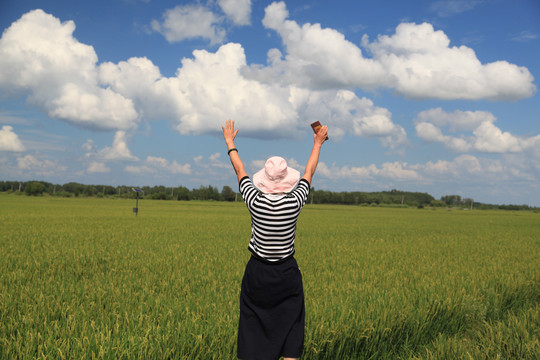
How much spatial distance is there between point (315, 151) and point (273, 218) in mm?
867

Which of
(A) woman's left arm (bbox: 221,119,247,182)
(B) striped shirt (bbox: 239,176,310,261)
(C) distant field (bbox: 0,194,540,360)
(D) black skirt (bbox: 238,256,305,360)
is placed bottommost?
(C) distant field (bbox: 0,194,540,360)

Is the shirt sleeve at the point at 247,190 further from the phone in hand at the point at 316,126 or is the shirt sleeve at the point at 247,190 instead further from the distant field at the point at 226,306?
the distant field at the point at 226,306

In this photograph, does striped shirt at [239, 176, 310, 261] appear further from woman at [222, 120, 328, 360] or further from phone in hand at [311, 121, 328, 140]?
phone in hand at [311, 121, 328, 140]

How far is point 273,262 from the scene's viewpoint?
129 inches

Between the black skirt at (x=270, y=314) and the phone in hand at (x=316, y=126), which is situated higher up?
the phone in hand at (x=316, y=126)

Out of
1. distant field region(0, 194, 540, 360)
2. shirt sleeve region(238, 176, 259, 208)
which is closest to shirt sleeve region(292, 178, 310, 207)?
shirt sleeve region(238, 176, 259, 208)

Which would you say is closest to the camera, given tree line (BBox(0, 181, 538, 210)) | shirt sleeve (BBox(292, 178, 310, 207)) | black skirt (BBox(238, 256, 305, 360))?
shirt sleeve (BBox(292, 178, 310, 207))

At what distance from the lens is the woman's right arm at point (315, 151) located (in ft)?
11.6

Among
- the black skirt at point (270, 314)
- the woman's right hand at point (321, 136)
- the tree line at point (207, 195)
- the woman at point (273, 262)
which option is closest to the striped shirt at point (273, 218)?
the woman at point (273, 262)

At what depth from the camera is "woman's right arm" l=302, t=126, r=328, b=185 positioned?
11.6 feet

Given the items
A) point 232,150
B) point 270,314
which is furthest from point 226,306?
point 232,150

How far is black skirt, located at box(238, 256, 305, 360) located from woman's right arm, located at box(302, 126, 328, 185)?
2.69ft

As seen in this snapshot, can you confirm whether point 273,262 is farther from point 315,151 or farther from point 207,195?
point 207,195

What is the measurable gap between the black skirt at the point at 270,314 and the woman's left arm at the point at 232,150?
793 millimetres
